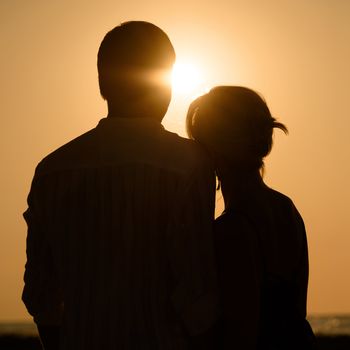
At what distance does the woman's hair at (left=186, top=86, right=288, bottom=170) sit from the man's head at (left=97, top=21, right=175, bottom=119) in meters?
0.72

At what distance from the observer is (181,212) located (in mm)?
3129

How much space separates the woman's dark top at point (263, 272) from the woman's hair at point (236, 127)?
188 mm

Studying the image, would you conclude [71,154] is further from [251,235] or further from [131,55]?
[251,235]

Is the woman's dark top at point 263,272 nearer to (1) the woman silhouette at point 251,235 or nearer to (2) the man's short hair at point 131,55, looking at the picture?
(1) the woman silhouette at point 251,235

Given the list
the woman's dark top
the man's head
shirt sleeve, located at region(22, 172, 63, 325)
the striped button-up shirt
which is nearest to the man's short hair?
the man's head

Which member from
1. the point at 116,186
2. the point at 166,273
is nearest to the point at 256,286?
the point at 166,273

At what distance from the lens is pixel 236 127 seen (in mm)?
3906

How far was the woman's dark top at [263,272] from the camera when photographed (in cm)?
365

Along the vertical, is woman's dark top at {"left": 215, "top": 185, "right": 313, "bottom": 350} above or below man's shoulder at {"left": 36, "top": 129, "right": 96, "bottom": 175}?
below

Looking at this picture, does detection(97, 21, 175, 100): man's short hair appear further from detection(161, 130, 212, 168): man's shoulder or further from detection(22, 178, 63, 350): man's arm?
detection(22, 178, 63, 350): man's arm

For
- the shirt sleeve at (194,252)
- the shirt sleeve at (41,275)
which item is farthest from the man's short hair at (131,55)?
the shirt sleeve at (41,275)

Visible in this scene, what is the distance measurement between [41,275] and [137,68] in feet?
3.18

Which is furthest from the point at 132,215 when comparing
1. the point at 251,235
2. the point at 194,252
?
the point at 251,235

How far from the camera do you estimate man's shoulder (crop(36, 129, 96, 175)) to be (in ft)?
10.6
